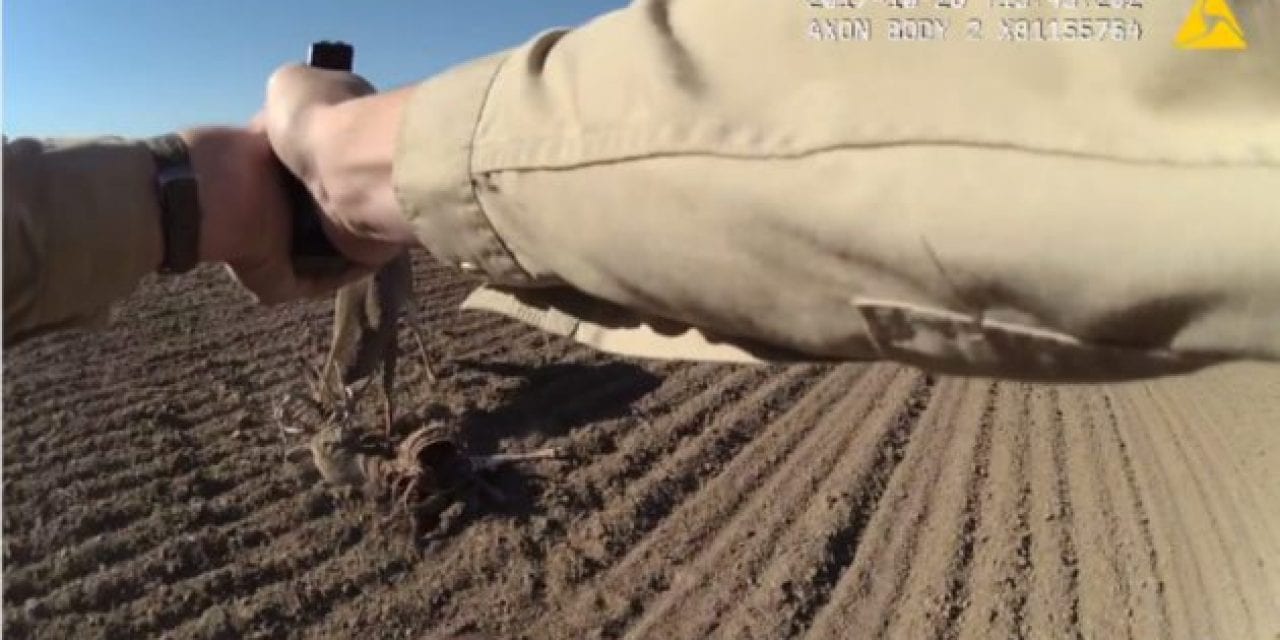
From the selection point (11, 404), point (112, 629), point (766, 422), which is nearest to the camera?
point (112, 629)

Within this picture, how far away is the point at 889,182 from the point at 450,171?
0.38 meters

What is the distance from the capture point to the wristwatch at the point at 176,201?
124 cm

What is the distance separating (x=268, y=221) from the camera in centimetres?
133

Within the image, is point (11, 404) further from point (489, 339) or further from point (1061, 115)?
point (1061, 115)

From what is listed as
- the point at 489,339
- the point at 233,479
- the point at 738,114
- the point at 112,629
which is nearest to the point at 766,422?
the point at 489,339

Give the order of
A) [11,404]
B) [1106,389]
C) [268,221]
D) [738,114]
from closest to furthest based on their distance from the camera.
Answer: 1. [738,114]
2. [268,221]
3. [11,404]
4. [1106,389]

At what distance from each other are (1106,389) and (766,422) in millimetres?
2159

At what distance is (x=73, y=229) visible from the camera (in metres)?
1.14

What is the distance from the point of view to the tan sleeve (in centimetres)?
111

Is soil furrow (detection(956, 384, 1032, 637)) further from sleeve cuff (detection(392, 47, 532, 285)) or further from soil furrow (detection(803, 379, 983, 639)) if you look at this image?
sleeve cuff (detection(392, 47, 532, 285))

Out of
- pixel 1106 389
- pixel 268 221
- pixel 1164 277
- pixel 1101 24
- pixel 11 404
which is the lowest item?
pixel 1106 389

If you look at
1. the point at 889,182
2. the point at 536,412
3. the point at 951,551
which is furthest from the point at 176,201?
the point at 536,412

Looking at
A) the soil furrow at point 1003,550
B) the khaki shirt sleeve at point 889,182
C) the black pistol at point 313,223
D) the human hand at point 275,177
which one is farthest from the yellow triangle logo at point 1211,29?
the soil furrow at point 1003,550

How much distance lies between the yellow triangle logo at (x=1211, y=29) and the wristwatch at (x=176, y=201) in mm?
919
